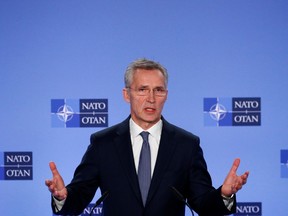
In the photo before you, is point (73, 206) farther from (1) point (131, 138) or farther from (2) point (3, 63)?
(2) point (3, 63)

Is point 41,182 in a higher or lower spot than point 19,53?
lower

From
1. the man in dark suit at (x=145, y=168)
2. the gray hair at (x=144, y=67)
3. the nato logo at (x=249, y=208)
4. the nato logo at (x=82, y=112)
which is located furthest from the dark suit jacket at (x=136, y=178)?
the nato logo at (x=249, y=208)

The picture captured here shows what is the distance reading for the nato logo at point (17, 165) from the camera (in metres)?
3.04

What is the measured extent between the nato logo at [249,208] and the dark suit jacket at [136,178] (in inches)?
45.6

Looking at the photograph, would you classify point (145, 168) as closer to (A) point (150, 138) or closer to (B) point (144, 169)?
(B) point (144, 169)

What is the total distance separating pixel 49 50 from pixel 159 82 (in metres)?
1.33

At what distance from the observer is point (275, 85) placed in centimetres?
294

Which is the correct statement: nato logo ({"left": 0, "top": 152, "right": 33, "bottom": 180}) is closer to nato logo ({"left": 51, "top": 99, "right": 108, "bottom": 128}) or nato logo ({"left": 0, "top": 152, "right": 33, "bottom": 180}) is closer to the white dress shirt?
nato logo ({"left": 51, "top": 99, "right": 108, "bottom": 128})

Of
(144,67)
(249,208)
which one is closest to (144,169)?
(144,67)

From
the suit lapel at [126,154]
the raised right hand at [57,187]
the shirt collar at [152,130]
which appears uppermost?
the shirt collar at [152,130]

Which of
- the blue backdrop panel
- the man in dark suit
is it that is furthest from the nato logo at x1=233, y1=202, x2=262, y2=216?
the man in dark suit

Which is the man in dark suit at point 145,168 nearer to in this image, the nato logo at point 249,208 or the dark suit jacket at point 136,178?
the dark suit jacket at point 136,178

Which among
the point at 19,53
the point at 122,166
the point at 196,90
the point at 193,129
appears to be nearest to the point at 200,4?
the point at 196,90

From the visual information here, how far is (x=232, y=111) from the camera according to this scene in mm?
2924
